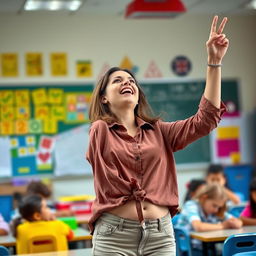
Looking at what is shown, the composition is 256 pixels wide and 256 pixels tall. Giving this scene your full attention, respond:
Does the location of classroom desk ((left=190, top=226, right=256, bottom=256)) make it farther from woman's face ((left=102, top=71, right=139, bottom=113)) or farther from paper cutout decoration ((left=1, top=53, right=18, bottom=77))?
paper cutout decoration ((left=1, top=53, right=18, bottom=77))

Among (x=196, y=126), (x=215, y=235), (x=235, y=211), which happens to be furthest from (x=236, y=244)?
(x=235, y=211)

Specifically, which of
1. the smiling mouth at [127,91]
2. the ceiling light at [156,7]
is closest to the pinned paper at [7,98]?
the ceiling light at [156,7]

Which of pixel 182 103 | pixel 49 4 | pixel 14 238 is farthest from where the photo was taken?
pixel 182 103

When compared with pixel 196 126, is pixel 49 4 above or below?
above

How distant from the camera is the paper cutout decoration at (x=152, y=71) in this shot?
8.54 meters

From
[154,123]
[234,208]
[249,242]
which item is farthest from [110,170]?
[234,208]

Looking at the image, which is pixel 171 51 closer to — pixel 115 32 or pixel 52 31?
pixel 115 32

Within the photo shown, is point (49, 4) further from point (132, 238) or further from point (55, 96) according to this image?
point (132, 238)

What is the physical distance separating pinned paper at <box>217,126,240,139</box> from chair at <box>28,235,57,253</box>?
4972mm

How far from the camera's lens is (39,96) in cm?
815

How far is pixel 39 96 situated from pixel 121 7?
5.17 feet

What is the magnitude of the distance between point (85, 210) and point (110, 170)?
4.13m

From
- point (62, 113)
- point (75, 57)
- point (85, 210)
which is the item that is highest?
point (75, 57)

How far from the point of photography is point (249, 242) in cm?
366
